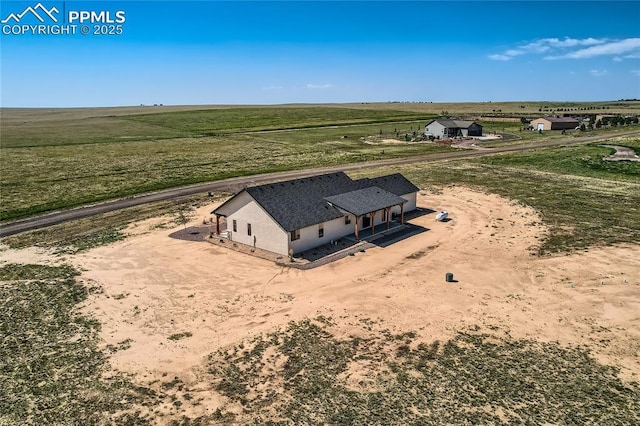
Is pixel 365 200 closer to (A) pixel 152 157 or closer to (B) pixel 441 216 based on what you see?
(B) pixel 441 216

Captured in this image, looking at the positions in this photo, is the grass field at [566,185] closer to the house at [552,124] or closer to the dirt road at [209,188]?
the dirt road at [209,188]

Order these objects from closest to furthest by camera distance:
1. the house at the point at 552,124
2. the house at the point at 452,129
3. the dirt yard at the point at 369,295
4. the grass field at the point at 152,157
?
the dirt yard at the point at 369,295 < the grass field at the point at 152,157 < the house at the point at 452,129 < the house at the point at 552,124

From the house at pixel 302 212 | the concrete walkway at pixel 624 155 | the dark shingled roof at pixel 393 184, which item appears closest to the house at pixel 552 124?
the concrete walkway at pixel 624 155

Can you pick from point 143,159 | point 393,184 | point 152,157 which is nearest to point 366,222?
point 393,184

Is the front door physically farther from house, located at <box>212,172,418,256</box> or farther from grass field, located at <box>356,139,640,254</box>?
grass field, located at <box>356,139,640,254</box>

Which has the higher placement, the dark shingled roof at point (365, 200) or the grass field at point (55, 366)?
the dark shingled roof at point (365, 200)

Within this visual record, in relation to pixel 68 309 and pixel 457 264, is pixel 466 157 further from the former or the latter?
pixel 68 309
